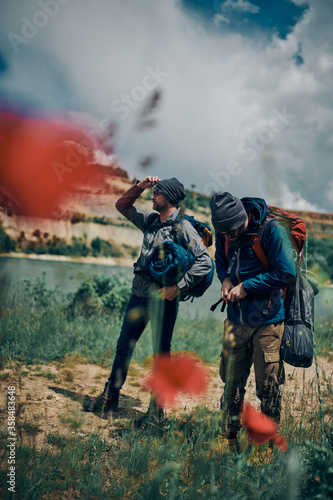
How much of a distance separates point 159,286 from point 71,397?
1593 millimetres

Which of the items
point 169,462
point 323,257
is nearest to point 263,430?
point 169,462

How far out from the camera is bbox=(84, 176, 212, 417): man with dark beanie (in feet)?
10.2

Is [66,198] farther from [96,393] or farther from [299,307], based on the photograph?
[96,393]

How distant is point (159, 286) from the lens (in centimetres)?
314

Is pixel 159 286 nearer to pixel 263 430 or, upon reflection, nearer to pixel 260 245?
pixel 260 245

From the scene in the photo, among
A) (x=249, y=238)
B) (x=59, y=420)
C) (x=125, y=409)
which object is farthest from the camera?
(x=125, y=409)

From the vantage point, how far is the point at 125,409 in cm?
370

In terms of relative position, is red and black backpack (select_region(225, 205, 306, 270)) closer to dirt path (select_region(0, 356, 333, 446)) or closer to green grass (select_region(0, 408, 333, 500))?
dirt path (select_region(0, 356, 333, 446))

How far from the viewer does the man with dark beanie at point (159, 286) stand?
3123 mm

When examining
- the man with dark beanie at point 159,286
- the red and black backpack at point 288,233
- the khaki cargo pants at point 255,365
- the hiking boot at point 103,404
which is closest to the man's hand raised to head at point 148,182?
the man with dark beanie at point 159,286

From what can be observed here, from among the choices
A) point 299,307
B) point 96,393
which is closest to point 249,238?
point 299,307

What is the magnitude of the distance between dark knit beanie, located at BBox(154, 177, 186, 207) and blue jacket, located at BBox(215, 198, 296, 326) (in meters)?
0.68

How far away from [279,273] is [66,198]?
5.70ft

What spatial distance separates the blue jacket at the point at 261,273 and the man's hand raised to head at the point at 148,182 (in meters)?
0.94
